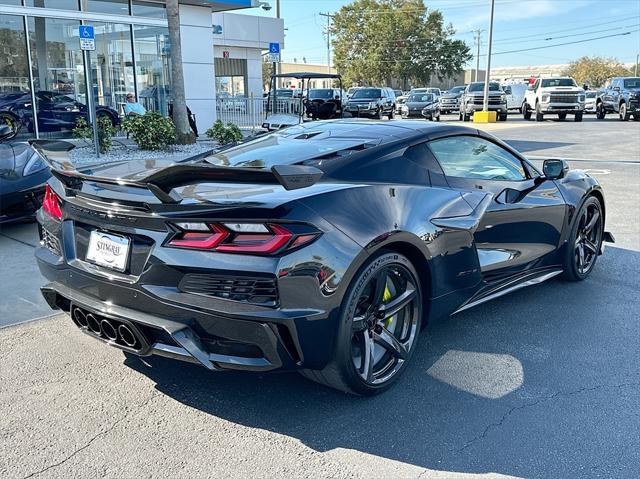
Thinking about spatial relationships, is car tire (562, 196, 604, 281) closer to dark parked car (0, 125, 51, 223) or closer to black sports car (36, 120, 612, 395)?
black sports car (36, 120, 612, 395)

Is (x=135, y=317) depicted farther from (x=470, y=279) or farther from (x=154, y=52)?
(x=154, y=52)

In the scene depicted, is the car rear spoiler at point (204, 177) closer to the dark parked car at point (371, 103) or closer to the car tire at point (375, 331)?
the car tire at point (375, 331)

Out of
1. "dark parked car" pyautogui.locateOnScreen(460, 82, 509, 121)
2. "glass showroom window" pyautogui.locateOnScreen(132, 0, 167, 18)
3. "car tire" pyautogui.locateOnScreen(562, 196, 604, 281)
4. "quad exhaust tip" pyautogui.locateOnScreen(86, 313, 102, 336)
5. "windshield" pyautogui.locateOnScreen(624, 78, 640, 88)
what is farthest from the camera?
"dark parked car" pyautogui.locateOnScreen(460, 82, 509, 121)

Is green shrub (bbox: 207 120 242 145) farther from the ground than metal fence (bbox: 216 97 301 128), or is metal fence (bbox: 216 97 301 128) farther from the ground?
metal fence (bbox: 216 97 301 128)

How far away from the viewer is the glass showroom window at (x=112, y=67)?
16.3 m

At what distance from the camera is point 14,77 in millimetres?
14805

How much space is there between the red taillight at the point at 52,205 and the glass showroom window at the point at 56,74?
1311cm

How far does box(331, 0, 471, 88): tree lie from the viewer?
71.5m

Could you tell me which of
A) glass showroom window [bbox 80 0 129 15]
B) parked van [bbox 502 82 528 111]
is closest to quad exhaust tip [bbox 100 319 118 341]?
glass showroom window [bbox 80 0 129 15]

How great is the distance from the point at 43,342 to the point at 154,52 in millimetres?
15210

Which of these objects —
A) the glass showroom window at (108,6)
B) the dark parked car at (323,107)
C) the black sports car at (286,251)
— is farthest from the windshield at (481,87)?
the black sports car at (286,251)

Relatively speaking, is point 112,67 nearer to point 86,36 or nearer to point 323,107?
point 86,36

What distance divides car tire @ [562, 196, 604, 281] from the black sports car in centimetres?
119

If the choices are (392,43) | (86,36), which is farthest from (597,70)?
(86,36)
